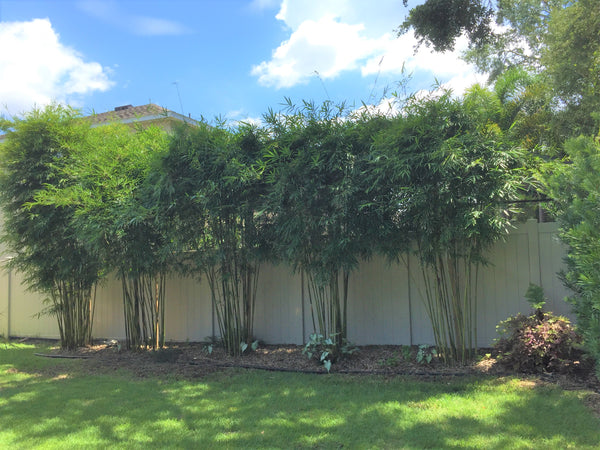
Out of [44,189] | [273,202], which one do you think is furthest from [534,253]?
[44,189]

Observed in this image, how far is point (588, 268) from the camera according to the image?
115 inches

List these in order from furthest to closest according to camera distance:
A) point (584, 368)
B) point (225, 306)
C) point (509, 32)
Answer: point (509, 32) < point (225, 306) < point (584, 368)

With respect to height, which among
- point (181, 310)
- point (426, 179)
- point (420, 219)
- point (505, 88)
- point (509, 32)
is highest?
point (509, 32)

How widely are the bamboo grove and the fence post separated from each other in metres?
0.55

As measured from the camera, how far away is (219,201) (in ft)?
17.6

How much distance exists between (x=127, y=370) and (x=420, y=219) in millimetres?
4196

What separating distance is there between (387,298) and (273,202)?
2.08 meters

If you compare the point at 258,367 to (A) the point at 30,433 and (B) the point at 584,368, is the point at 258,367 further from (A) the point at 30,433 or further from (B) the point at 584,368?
(B) the point at 584,368

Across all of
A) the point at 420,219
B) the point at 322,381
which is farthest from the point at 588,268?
the point at 322,381

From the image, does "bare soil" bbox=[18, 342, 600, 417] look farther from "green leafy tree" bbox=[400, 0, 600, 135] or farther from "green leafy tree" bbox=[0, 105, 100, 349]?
"green leafy tree" bbox=[400, 0, 600, 135]

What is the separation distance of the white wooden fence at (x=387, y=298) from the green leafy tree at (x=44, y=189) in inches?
63.9

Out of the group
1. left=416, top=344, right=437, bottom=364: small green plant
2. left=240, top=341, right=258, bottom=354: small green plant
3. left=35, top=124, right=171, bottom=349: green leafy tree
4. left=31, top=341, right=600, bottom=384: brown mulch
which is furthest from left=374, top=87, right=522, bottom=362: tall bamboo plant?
left=35, top=124, right=171, bottom=349: green leafy tree

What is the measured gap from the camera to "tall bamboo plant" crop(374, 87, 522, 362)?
4.35 m

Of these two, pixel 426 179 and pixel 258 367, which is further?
pixel 258 367
